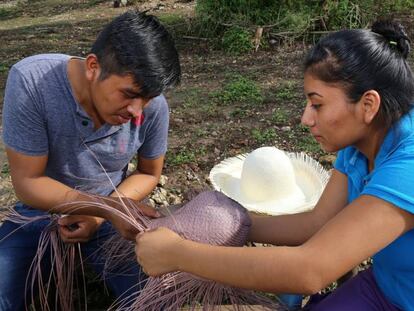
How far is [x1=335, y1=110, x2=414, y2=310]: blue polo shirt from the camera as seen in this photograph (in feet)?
4.61

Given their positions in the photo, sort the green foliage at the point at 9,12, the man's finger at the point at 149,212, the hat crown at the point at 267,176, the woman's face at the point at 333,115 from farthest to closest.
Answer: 1. the green foliage at the point at 9,12
2. the hat crown at the point at 267,176
3. the man's finger at the point at 149,212
4. the woman's face at the point at 333,115

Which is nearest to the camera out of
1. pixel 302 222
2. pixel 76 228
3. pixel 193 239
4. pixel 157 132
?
pixel 193 239

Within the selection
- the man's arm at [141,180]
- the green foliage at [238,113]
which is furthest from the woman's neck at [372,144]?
the green foliage at [238,113]

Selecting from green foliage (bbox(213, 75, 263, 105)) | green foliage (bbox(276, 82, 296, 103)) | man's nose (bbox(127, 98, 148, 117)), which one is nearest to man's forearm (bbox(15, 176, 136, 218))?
man's nose (bbox(127, 98, 148, 117))

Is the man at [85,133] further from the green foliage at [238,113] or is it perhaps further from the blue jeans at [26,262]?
the green foliage at [238,113]

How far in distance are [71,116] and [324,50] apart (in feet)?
3.03

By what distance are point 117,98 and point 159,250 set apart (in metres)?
0.54

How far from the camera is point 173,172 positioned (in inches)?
140

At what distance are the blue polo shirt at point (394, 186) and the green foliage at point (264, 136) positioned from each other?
2027 mm

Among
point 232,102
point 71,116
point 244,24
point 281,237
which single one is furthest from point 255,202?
point 244,24

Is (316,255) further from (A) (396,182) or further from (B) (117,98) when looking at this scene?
(B) (117,98)

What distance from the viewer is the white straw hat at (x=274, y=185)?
245 cm

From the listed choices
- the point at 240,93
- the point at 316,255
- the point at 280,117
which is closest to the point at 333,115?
the point at 316,255

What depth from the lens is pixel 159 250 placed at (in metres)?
1.60
